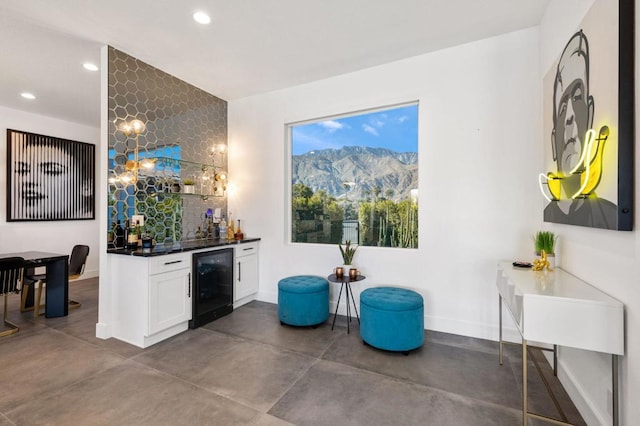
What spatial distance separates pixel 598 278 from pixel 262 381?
87.5 inches

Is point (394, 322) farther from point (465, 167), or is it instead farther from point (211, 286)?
point (211, 286)

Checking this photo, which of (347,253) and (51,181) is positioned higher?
(51,181)

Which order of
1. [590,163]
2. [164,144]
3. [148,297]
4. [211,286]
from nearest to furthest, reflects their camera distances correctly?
[590,163] → [148,297] → [211,286] → [164,144]

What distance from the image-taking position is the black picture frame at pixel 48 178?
461cm

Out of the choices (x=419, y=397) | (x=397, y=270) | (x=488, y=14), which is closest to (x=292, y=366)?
(x=419, y=397)

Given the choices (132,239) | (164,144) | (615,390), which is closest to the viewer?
(615,390)

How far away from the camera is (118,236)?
3023mm

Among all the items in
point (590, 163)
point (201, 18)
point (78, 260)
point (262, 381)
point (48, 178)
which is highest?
point (201, 18)

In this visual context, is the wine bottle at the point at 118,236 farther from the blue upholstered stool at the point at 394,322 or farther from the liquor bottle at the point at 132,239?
the blue upholstered stool at the point at 394,322

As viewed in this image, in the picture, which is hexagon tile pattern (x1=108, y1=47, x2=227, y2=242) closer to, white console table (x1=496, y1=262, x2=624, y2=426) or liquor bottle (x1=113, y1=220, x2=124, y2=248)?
liquor bottle (x1=113, y1=220, x2=124, y2=248)

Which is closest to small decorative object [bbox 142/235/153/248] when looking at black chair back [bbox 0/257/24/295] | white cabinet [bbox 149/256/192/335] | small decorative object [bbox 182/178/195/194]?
white cabinet [bbox 149/256/192/335]

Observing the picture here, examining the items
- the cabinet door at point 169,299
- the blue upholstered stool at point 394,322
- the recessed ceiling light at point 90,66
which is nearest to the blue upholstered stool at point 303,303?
the blue upholstered stool at point 394,322

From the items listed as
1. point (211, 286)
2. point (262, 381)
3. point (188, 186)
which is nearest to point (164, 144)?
point (188, 186)

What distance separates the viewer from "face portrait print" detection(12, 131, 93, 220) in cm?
467
